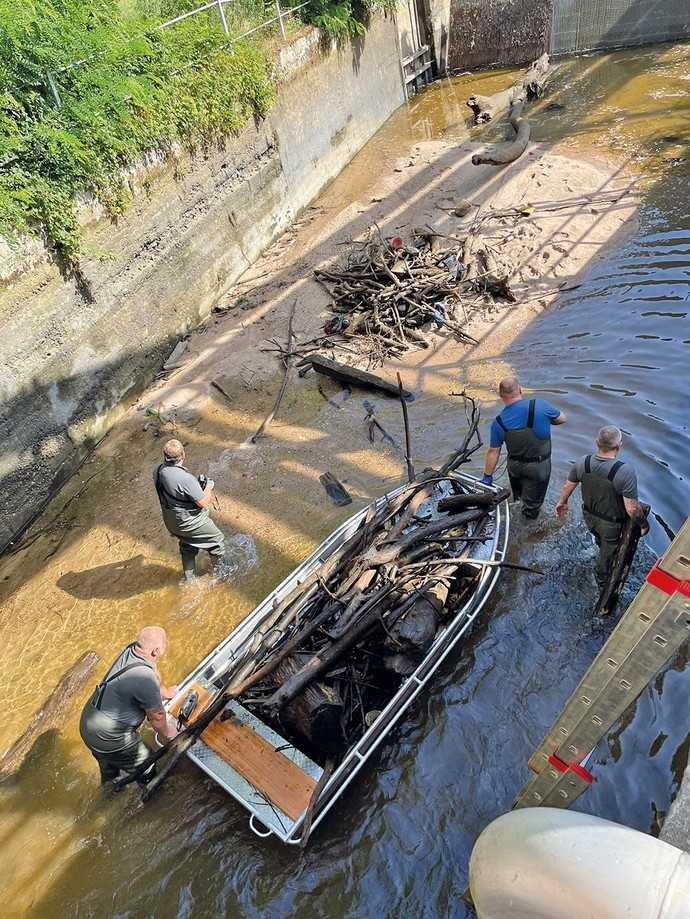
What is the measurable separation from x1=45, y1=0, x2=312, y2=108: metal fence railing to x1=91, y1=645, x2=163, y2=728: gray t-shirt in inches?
363

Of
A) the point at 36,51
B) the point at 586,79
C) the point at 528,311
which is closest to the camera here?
the point at 36,51

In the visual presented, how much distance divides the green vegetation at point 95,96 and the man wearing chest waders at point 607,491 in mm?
8547

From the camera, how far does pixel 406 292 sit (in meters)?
11.9

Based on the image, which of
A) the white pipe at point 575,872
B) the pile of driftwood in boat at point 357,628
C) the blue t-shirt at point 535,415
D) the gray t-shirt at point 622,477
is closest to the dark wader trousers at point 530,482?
the blue t-shirt at point 535,415

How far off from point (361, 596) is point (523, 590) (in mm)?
2076

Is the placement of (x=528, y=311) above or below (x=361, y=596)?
below

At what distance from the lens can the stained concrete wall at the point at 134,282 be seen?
29.3ft

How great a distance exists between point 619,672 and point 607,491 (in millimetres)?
2953

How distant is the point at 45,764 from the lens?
5977mm

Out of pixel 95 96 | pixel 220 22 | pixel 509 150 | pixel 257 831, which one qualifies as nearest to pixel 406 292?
pixel 95 96

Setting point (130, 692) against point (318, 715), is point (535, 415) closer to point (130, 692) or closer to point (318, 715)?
point (318, 715)

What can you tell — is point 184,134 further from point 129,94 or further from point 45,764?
point 45,764

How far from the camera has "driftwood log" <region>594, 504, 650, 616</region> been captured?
573 cm

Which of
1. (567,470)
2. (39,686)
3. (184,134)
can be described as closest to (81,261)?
(184,134)
